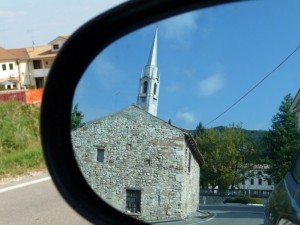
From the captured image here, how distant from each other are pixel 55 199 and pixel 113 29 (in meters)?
7.08

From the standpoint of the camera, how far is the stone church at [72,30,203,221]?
2241 mm

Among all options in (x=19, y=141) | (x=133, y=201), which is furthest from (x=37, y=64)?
(x=133, y=201)

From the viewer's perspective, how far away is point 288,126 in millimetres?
1997

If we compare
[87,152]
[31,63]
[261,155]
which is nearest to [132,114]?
[87,152]

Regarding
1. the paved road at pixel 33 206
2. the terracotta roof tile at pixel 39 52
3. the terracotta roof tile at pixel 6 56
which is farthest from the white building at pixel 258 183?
the terracotta roof tile at pixel 6 56

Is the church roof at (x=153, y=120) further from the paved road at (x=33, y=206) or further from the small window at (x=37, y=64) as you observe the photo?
the small window at (x=37, y=64)

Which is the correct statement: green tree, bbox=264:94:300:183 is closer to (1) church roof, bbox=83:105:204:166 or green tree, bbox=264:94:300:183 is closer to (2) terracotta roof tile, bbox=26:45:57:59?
(1) church roof, bbox=83:105:204:166

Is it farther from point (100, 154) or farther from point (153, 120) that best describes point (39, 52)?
point (153, 120)

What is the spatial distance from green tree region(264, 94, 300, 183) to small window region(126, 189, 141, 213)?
0.50m

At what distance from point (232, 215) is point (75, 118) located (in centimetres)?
85

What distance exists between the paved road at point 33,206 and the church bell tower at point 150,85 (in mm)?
4614

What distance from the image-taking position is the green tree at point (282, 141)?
199cm

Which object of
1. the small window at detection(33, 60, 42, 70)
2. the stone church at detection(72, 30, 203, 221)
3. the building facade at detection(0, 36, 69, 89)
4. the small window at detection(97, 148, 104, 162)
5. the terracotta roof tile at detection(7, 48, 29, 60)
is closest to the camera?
the stone church at detection(72, 30, 203, 221)

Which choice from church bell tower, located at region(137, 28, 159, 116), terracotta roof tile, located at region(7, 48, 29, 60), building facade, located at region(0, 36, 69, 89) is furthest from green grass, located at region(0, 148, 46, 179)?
terracotta roof tile, located at region(7, 48, 29, 60)
